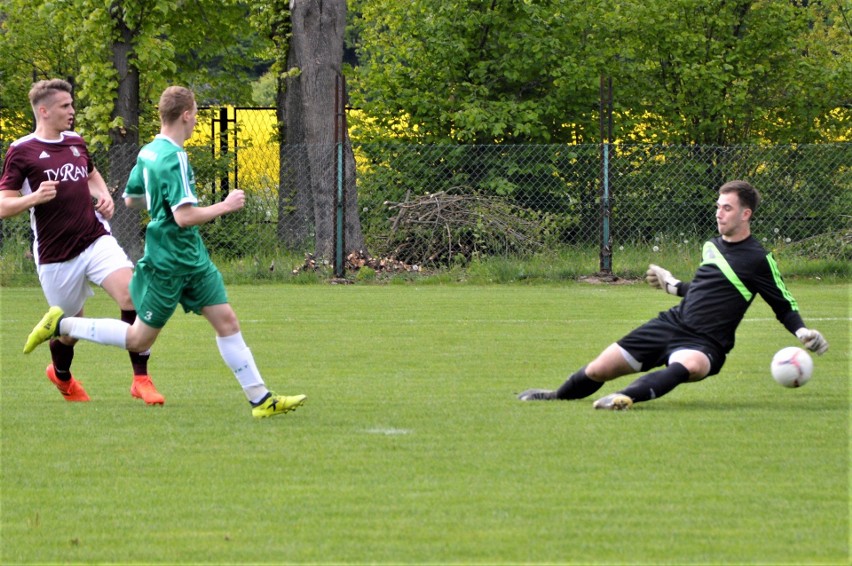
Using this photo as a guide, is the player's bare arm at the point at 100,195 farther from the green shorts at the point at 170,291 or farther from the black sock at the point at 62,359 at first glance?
the green shorts at the point at 170,291

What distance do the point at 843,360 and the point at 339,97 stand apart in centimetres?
1042

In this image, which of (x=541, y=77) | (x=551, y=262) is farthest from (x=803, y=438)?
(x=541, y=77)

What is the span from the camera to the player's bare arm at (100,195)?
27.9 ft

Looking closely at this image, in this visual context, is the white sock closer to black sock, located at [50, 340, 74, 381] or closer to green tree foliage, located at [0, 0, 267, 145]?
black sock, located at [50, 340, 74, 381]

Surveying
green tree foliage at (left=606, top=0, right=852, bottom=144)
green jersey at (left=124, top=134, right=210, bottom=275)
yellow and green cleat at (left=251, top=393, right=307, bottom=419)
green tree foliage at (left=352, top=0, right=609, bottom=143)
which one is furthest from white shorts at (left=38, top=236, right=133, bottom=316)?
green tree foliage at (left=606, top=0, right=852, bottom=144)

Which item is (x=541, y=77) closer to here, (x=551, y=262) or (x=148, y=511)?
(x=551, y=262)

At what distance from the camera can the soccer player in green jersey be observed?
23.4 feet

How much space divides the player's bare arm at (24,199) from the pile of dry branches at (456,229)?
11.4m

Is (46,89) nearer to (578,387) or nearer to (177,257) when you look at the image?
(177,257)

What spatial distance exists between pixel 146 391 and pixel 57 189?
141 centimetres

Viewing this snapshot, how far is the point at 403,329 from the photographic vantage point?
41.2ft

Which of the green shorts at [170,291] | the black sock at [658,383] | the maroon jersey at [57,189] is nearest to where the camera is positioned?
the green shorts at [170,291]

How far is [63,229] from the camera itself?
27.2ft

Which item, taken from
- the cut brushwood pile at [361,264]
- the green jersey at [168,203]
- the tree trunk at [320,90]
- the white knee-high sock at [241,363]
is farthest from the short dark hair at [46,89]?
the tree trunk at [320,90]
